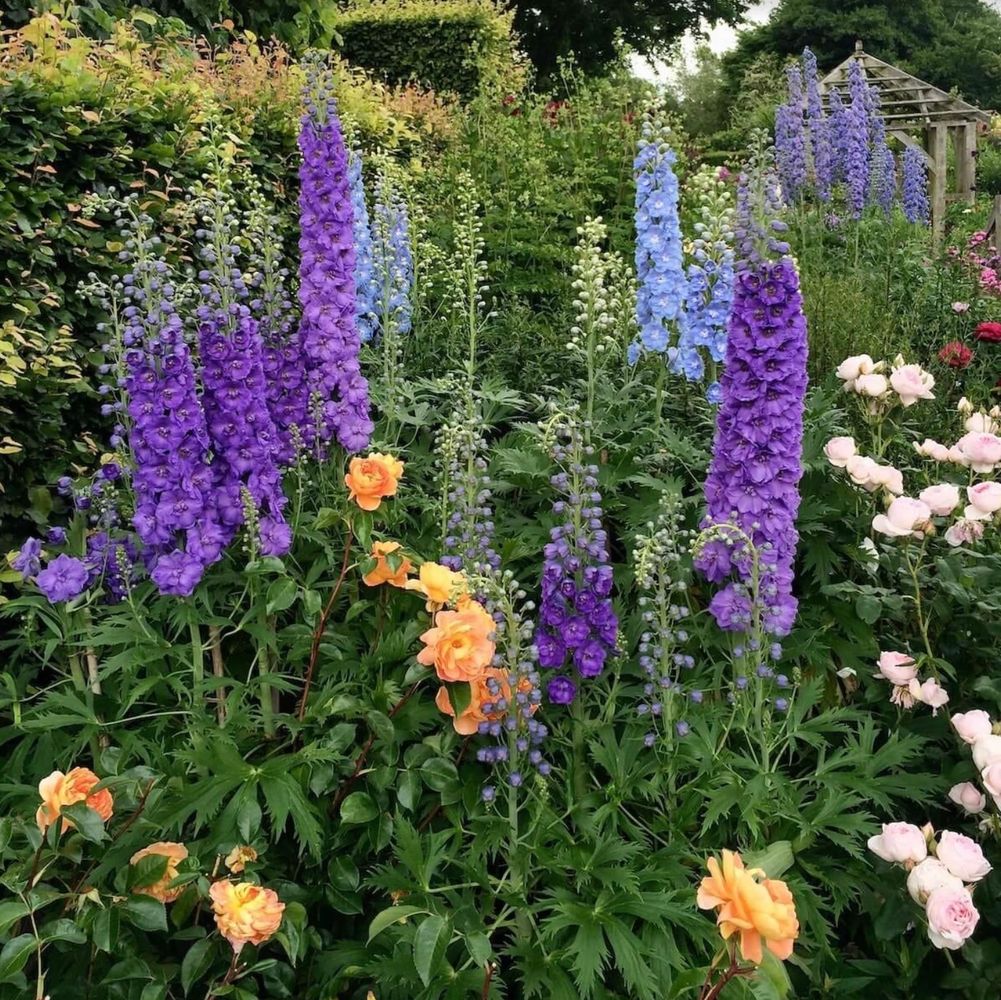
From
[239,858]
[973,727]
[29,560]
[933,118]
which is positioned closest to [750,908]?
[239,858]

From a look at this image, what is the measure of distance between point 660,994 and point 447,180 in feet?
17.8

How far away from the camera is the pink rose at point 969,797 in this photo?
241 cm

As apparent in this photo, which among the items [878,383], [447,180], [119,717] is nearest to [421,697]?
[119,717]

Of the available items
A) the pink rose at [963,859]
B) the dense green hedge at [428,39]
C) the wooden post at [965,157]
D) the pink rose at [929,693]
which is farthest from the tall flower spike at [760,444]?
the wooden post at [965,157]

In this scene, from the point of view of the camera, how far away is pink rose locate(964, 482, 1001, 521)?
2.74m

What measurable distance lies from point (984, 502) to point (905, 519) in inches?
10.2

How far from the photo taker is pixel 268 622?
2783 millimetres

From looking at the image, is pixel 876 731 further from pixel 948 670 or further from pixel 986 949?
pixel 986 949

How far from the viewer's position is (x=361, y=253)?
4.41 metres

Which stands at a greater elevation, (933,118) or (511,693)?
(933,118)

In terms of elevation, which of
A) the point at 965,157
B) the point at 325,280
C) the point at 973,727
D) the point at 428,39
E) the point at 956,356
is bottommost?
the point at 965,157

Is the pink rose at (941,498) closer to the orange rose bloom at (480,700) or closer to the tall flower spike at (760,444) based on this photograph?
the tall flower spike at (760,444)

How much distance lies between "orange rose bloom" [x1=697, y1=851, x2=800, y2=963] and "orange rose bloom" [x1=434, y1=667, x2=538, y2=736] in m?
0.81

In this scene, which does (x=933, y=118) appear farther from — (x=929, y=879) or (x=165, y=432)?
(x=165, y=432)
